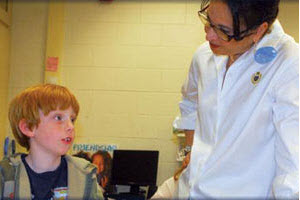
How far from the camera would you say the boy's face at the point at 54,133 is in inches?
61.6

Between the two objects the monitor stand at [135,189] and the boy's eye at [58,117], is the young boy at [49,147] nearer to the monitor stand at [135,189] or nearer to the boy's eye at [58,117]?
the boy's eye at [58,117]

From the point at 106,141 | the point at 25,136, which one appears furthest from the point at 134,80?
the point at 25,136

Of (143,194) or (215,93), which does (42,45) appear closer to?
(143,194)

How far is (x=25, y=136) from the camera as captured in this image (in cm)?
164

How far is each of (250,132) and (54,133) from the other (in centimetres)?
72

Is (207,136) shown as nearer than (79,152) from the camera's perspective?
Yes

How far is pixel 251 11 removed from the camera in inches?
49.7

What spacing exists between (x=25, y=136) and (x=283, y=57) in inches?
39.4

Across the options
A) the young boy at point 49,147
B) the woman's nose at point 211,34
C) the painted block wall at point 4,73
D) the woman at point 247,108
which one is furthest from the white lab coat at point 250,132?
the painted block wall at point 4,73

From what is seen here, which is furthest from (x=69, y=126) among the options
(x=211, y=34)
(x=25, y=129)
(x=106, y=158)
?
(x=106, y=158)

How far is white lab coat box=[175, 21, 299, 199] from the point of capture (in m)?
1.15

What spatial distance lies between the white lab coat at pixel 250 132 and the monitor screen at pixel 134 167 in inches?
98.0

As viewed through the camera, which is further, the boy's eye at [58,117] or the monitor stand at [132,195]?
the monitor stand at [132,195]

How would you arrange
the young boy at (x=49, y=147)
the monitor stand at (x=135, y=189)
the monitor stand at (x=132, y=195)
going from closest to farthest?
the young boy at (x=49, y=147), the monitor stand at (x=132, y=195), the monitor stand at (x=135, y=189)
